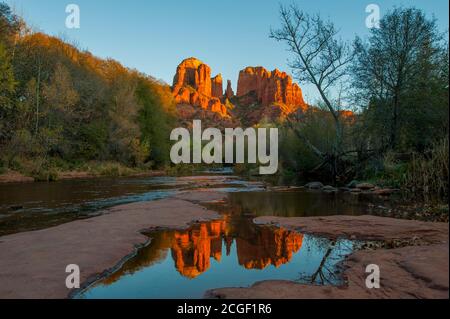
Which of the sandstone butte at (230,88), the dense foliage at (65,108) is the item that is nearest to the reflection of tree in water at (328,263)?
the dense foliage at (65,108)

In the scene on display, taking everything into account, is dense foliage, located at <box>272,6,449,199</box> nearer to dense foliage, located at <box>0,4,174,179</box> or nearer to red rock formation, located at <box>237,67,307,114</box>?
dense foliage, located at <box>0,4,174,179</box>

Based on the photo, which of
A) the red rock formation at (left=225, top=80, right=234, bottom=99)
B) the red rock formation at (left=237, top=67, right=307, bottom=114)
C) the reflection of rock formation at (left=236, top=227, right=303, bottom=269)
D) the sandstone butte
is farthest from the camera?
the red rock formation at (left=225, top=80, right=234, bottom=99)

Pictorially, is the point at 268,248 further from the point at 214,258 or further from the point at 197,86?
the point at 197,86

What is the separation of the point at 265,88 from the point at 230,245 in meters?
172

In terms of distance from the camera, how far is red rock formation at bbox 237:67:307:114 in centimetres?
16838

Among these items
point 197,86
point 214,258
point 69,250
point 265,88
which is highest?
point 197,86

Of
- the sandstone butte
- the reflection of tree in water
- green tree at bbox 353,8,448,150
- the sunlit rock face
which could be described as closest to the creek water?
the reflection of tree in water

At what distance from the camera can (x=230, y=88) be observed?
634 ft

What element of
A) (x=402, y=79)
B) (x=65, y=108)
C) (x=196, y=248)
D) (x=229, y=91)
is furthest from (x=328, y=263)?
(x=229, y=91)

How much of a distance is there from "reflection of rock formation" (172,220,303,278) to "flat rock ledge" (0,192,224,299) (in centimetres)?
89

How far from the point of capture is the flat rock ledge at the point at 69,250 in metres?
4.37
